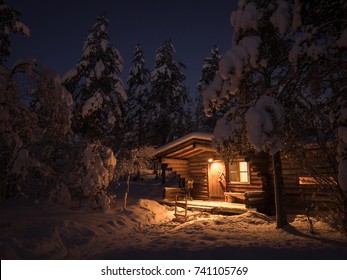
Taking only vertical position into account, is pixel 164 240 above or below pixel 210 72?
below

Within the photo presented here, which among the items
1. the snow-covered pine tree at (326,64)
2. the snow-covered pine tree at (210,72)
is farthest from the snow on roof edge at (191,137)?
the snow-covered pine tree at (210,72)

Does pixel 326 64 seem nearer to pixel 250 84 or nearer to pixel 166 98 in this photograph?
pixel 250 84

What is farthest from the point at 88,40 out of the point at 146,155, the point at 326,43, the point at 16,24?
the point at 326,43

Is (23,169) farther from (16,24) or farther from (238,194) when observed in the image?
(238,194)

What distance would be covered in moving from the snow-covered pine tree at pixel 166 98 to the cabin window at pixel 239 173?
1316cm

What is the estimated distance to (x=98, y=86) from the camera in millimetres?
17781

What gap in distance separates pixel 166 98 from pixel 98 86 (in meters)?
11.4

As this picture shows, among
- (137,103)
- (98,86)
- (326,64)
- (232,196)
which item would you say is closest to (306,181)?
(232,196)

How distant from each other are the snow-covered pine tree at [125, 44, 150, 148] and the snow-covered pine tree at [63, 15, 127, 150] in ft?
30.9

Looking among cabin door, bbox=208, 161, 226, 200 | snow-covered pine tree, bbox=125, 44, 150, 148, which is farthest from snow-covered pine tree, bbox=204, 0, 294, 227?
snow-covered pine tree, bbox=125, 44, 150, 148

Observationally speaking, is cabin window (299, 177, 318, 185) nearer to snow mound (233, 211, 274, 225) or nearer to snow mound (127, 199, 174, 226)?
snow mound (233, 211, 274, 225)

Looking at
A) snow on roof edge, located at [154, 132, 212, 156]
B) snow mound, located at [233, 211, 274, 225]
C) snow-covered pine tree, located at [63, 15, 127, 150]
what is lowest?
snow mound, located at [233, 211, 274, 225]

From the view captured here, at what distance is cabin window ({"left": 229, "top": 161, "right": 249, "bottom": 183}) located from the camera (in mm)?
15172

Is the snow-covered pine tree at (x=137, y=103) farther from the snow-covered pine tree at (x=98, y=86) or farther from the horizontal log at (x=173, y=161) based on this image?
the horizontal log at (x=173, y=161)
